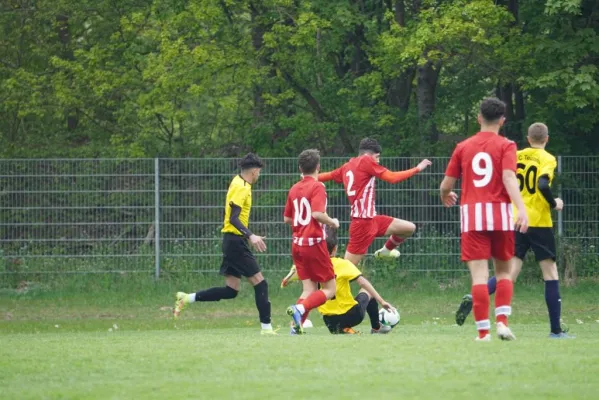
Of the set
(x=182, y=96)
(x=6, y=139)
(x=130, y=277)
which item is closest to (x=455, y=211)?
(x=130, y=277)

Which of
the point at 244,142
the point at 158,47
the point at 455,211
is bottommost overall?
the point at 455,211

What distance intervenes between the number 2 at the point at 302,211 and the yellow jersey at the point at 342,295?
2.29 feet

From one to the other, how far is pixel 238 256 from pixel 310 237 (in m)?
1.72

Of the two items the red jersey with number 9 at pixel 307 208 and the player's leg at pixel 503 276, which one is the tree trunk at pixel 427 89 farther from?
the player's leg at pixel 503 276

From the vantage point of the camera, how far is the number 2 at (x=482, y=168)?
9836 millimetres

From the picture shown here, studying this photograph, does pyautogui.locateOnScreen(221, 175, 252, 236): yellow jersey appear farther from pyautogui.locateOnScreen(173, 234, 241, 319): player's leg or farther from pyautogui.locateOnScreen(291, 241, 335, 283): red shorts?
pyautogui.locateOnScreen(291, 241, 335, 283): red shorts

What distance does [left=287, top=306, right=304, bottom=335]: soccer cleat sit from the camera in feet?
40.4

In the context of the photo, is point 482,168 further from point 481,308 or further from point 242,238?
point 242,238

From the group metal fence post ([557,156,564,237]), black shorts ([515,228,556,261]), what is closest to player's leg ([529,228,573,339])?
black shorts ([515,228,556,261])

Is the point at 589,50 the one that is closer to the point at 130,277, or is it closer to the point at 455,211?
the point at 455,211

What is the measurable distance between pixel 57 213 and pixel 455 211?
7.17 metres

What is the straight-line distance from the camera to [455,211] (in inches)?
840

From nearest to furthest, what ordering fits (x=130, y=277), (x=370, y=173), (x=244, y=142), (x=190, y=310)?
(x=370, y=173)
(x=190, y=310)
(x=130, y=277)
(x=244, y=142)

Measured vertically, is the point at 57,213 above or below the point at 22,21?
below
